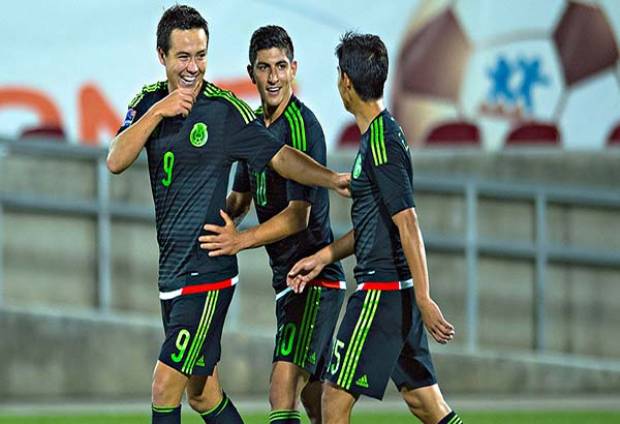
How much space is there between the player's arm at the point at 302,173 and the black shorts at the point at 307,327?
0.67 meters

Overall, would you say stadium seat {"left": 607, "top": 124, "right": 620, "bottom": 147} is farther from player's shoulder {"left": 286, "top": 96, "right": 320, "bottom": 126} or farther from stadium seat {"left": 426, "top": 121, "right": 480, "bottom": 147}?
player's shoulder {"left": 286, "top": 96, "right": 320, "bottom": 126}

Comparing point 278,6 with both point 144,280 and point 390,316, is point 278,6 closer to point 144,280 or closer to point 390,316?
point 144,280

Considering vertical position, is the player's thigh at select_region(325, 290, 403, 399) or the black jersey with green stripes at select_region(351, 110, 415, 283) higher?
the black jersey with green stripes at select_region(351, 110, 415, 283)

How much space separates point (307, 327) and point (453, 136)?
291 inches

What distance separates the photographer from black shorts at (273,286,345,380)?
756 centimetres

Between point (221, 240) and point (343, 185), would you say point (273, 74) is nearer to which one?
point (343, 185)

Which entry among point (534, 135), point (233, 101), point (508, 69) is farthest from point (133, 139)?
point (508, 69)

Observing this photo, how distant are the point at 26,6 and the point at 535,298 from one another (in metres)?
5.41

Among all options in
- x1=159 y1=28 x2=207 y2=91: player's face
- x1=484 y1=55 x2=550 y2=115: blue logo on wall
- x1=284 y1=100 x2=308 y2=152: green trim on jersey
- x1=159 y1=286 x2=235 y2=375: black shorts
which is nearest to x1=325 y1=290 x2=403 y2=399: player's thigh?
x1=159 y1=286 x2=235 y2=375: black shorts

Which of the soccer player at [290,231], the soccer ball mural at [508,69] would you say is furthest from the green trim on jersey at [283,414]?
the soccer ball mural at [508,69]

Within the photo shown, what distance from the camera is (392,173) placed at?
6836mm

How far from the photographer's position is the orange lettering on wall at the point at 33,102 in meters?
14.3

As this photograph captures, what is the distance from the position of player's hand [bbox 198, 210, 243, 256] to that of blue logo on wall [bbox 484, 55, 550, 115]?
8416 millimetres

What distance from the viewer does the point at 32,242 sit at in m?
13.6
